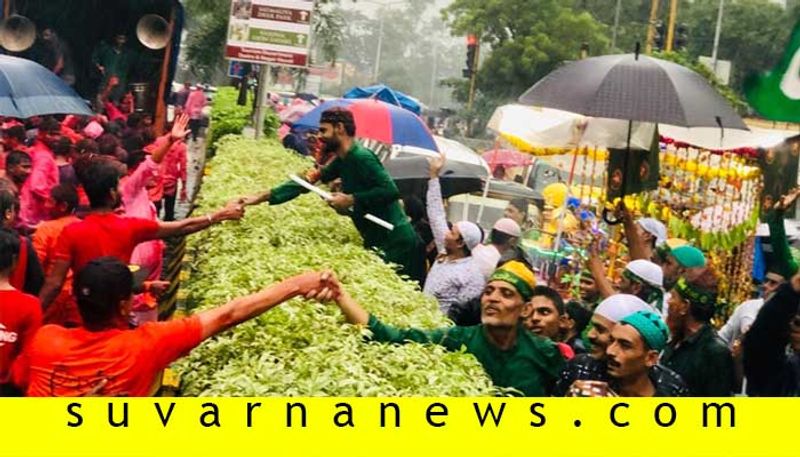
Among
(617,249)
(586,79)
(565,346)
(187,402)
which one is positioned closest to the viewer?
(187,402)

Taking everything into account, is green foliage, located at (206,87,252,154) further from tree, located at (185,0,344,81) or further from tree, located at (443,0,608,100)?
tree, located at (443,0,608,100)

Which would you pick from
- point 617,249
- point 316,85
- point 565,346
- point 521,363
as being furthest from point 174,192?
point 316,85

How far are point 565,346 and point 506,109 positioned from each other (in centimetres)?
795

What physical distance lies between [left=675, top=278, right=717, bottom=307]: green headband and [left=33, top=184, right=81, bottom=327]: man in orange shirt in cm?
284

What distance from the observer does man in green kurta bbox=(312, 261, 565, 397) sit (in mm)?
5492

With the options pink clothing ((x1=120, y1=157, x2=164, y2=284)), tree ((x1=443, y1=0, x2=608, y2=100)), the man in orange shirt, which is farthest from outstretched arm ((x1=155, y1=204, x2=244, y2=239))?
tree ((x1=443, y1=0, x2=608, y2=100))

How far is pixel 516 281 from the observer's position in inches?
218

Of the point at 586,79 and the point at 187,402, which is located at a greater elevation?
the point at 586,79

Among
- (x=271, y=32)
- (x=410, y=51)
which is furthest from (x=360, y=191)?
(x=410, y=51)

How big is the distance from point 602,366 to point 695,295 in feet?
4.30

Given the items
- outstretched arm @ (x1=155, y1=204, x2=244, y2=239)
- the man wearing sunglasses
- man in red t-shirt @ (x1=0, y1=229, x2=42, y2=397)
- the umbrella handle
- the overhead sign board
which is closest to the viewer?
man in red t-shirt @ (x1=0, y1=229, x2=42, y2=397)

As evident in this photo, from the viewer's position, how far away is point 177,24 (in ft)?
71.9

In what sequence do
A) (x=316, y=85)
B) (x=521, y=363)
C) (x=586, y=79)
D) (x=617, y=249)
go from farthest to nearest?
(x=316, y=85)
(x=617, y=249)
(x=586, y=79)
(x=521, y=363)

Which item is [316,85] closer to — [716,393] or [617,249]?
[617,249]
